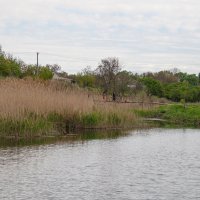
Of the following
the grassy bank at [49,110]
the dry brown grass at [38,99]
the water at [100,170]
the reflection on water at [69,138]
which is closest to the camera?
the water at [100,170]

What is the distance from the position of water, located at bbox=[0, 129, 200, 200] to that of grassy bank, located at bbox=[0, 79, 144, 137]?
1.87 m

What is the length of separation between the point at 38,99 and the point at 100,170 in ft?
30.1

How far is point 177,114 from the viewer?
Answer: 41.0 metres

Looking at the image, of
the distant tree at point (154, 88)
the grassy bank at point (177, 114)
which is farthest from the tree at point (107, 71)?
the grassy bank at point (177, 114)

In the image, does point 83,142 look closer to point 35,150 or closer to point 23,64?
point 35,150

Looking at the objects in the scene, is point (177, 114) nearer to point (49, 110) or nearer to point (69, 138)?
point (49, 110)

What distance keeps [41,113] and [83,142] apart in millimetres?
2598

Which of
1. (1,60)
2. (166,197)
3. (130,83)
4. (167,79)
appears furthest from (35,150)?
(167,79)

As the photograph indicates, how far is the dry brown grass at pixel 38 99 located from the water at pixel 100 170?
229cm

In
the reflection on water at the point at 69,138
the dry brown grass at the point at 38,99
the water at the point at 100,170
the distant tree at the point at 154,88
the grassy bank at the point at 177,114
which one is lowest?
the water at the point at 100,170

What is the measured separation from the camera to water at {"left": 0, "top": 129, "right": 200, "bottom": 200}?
468 inches

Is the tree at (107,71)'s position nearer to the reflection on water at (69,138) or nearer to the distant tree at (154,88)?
the distant tree at (154,88)

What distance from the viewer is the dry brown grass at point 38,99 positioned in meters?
22.0

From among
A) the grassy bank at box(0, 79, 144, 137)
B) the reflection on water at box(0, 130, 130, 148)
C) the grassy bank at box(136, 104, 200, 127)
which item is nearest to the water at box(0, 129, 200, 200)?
the reflection on water at box(0, 130, 130, 148)
